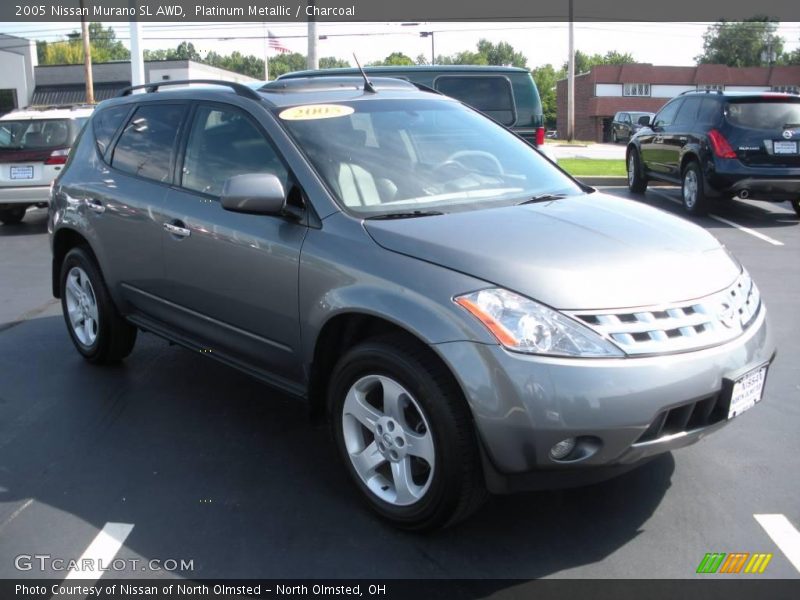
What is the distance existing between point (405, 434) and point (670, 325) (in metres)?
1.10

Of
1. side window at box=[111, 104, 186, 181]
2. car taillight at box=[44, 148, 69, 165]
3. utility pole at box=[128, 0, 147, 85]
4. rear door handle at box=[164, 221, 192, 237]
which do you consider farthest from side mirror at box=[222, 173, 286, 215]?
utility pole at box=[128, 0, 147, 85]

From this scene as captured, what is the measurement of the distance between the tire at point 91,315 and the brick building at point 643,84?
60908mm

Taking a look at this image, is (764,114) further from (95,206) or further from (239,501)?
(239,501)

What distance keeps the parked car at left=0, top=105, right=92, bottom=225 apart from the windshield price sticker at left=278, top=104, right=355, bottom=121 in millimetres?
8341

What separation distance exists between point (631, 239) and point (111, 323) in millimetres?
3433

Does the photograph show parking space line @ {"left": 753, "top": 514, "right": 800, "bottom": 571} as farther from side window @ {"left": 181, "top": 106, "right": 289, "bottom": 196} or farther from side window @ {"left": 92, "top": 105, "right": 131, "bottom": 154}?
side window @ {"left": 92, "top": 105, "right": 131, "bottom": 154}

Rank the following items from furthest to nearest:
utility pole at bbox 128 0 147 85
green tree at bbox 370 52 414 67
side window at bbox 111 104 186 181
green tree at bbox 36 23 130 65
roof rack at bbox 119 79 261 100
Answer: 1. green tree at bbox 36 23 130 65
2. green tree at bbox 370 52 414 67
3. utility pole at bbox 128 0 147 85
4. side window at bbox 111 104 186 181
5. roof rack at bbox 119 79 261 100

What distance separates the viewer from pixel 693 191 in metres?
11.5

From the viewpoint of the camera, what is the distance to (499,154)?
457 centimetres

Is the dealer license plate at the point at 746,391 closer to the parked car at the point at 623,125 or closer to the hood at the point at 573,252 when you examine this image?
the hood at the point at 573,252

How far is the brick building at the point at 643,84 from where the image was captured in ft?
209

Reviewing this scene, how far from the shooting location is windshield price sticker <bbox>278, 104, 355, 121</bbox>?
4.18 meters

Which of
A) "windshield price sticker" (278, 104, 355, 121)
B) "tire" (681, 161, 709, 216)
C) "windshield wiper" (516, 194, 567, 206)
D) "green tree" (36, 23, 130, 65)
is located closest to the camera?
"windshield wiper" (516, 194, 567, 206)

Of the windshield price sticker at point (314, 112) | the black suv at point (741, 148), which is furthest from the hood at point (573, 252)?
the black suv at point (741, 148)
